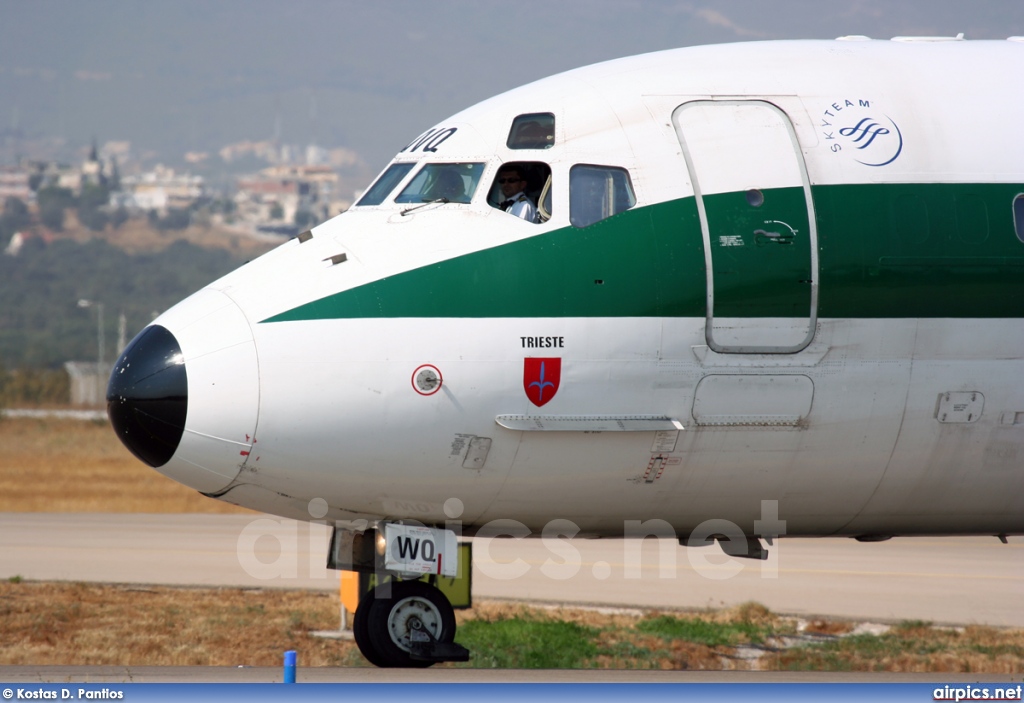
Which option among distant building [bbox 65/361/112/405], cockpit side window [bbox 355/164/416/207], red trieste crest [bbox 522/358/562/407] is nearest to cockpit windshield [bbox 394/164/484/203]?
cockpit side window [bbox 355/164/416/207]

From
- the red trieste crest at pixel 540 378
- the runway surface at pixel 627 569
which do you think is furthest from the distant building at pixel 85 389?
the red trieste crest at pixel 540 378

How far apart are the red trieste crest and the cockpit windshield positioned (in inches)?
57.4

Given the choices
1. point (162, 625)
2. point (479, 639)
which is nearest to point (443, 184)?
point (479, 639)

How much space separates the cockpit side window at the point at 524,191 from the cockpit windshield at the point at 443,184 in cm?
19

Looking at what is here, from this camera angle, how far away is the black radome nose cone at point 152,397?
9.04 m

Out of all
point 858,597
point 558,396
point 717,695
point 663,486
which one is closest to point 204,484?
point 558,396

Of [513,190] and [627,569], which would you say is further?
[627,569]

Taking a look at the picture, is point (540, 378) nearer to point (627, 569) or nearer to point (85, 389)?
point (627, 569)

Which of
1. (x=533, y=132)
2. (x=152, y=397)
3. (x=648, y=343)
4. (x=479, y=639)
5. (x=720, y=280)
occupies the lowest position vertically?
(x=479, y=639)

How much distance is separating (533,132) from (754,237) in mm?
1925

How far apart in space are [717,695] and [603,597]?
1150cm

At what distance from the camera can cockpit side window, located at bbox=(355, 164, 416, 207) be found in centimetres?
1020

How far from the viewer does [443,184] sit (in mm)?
10000

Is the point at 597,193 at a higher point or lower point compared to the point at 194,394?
higher
